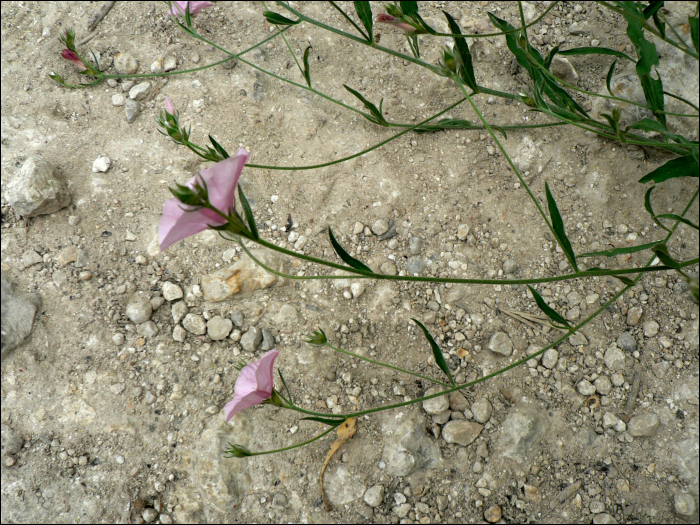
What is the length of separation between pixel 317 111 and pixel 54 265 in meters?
1.03

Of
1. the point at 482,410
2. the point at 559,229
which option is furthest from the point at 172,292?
the point at 559,229

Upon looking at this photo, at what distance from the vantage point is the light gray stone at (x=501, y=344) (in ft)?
4.74

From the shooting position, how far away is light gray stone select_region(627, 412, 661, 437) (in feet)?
4.48

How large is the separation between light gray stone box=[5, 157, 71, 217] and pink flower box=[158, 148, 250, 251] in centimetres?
92

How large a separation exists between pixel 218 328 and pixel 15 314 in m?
0.62

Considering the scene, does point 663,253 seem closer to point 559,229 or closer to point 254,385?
point 559,229

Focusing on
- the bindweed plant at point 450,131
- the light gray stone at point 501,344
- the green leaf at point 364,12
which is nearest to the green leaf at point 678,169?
the bindweed plant at point 450,131

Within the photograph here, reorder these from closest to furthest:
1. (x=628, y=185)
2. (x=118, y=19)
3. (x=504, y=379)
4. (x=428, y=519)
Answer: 1. (x=428, y=519)
2. (x=504, y=379)
3. (x=628, y=185)
4. (x=118, y=19)

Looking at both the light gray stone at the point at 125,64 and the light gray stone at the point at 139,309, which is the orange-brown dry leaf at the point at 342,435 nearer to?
the light gray stone at the point at 139,309

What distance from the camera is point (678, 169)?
4.17ft

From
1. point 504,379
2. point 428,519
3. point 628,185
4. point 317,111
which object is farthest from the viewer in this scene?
point 317,111

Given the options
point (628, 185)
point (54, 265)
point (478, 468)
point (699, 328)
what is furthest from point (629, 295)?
point (54, 265)

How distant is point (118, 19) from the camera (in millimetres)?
1840

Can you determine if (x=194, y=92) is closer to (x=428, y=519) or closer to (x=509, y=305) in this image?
(x=509, y=305)
